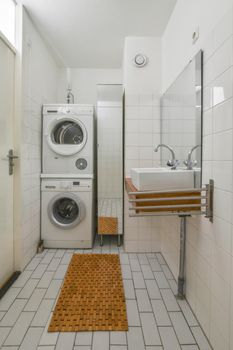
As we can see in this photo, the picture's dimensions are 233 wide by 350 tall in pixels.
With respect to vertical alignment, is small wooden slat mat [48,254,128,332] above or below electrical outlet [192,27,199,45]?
below

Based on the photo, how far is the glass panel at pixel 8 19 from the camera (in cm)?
197

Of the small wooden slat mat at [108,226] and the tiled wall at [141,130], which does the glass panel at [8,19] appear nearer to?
the tiled wall at [141,130]

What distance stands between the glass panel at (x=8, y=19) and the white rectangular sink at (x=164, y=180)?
174 centimetres

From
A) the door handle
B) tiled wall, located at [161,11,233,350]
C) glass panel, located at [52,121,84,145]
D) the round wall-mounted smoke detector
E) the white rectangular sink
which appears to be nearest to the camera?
tiled wall, located at [161,11,233,350]

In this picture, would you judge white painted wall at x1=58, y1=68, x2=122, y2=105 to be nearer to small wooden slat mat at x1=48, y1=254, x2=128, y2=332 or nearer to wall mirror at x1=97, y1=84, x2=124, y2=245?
wall mirror at x1=97, y1=84, x2=124, y2=245

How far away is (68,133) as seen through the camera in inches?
113

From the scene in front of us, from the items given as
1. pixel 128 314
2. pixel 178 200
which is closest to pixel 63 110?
pixel 178 200

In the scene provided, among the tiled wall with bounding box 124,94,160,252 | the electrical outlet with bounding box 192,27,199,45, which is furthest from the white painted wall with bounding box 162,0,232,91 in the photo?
the tiled wall with bounding box 124,94,160,252

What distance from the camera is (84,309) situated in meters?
1.65

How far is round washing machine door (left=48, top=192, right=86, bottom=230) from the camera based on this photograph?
2736 mm

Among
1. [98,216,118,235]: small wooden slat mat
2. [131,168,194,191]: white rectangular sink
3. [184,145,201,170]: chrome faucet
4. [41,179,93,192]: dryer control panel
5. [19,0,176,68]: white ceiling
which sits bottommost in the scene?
[98,216,118,235]: small wooden slat mat

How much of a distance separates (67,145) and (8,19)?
1.30 meters

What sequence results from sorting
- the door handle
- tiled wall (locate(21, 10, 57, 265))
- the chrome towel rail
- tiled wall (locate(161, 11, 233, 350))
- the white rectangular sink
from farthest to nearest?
Answer: tiled wall (locate(21, 10, 57, 265))
the door handle
the white rectangular sink
the chrome towel rail
tiled wall (locate(161, 11, 233, 350))

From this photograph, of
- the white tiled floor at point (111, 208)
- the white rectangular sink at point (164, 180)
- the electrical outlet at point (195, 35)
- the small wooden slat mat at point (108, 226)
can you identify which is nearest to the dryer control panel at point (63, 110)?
the white tiled floor at point (111, 208)
